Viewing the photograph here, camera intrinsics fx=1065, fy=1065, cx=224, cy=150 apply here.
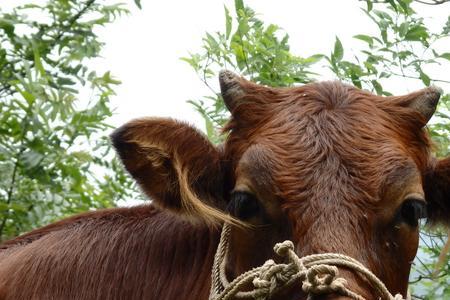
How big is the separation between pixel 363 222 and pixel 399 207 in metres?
0.23

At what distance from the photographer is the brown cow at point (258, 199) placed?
5.01 meters

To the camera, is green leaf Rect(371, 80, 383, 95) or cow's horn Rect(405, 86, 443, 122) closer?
cow's horn Rect(405, 86, 443, 122)

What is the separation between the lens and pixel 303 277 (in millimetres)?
4719

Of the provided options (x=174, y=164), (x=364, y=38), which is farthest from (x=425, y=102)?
(x=364, y=38)

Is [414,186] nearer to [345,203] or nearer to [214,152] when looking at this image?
[345,203]

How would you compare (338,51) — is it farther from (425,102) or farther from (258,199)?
(258,199)

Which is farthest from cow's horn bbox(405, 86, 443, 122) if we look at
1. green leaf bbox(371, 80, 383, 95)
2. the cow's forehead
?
green leaf bbox(371, 80, 383, 95)

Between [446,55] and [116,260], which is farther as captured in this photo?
[446,55]

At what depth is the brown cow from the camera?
197 inches

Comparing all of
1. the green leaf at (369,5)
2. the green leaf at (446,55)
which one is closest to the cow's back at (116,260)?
the green leaf at (369,5)

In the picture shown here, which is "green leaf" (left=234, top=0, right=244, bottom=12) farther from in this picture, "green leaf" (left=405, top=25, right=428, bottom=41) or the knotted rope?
the knotted rope

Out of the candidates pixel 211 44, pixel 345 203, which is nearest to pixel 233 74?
pixel 345 203

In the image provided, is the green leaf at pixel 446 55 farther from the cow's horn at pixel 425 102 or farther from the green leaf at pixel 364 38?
the cow's horn at pixel 425 102

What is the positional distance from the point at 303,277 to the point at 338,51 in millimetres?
3295
